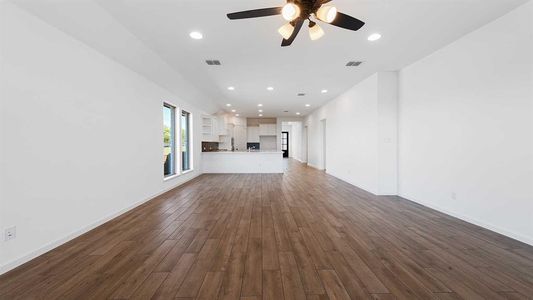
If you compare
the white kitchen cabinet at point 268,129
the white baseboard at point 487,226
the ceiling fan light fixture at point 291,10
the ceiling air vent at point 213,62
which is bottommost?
the white baseboard at point 487,226

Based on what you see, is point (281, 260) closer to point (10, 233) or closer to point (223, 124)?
point (10, 233)

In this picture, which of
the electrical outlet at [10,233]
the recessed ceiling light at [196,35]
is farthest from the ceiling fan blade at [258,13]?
the electrical outlet at [10,233]

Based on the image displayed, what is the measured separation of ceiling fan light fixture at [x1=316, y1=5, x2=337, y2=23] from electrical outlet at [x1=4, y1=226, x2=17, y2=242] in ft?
11.5

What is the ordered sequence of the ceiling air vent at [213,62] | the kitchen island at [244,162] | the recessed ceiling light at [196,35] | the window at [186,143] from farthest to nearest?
the kitchen island at [244,162], the window at [186,143], the ceiling air vent at [213,62], the recessed ceiling light at [196,35]

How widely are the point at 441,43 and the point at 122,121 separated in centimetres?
535

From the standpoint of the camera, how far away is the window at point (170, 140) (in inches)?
206

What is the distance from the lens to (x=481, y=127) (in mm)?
2766

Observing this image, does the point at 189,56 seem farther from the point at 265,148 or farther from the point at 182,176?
the point at 265,148

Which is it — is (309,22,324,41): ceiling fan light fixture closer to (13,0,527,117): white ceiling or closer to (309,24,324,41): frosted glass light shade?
(309,24,324,41): frosted glass light shade

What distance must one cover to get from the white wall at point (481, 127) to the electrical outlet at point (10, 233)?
5.42 meters

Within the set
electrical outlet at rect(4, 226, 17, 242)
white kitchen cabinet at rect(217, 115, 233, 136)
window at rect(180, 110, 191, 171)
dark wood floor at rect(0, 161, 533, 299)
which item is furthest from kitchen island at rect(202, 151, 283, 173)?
electrical outlet at rect(4, 226, 17, 242)

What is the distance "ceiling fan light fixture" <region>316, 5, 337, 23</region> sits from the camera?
1773 millimetres

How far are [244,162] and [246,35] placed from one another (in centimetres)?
549

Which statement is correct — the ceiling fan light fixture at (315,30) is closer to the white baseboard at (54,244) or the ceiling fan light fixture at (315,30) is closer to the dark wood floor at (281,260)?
the dark wood floor at (281,260)
